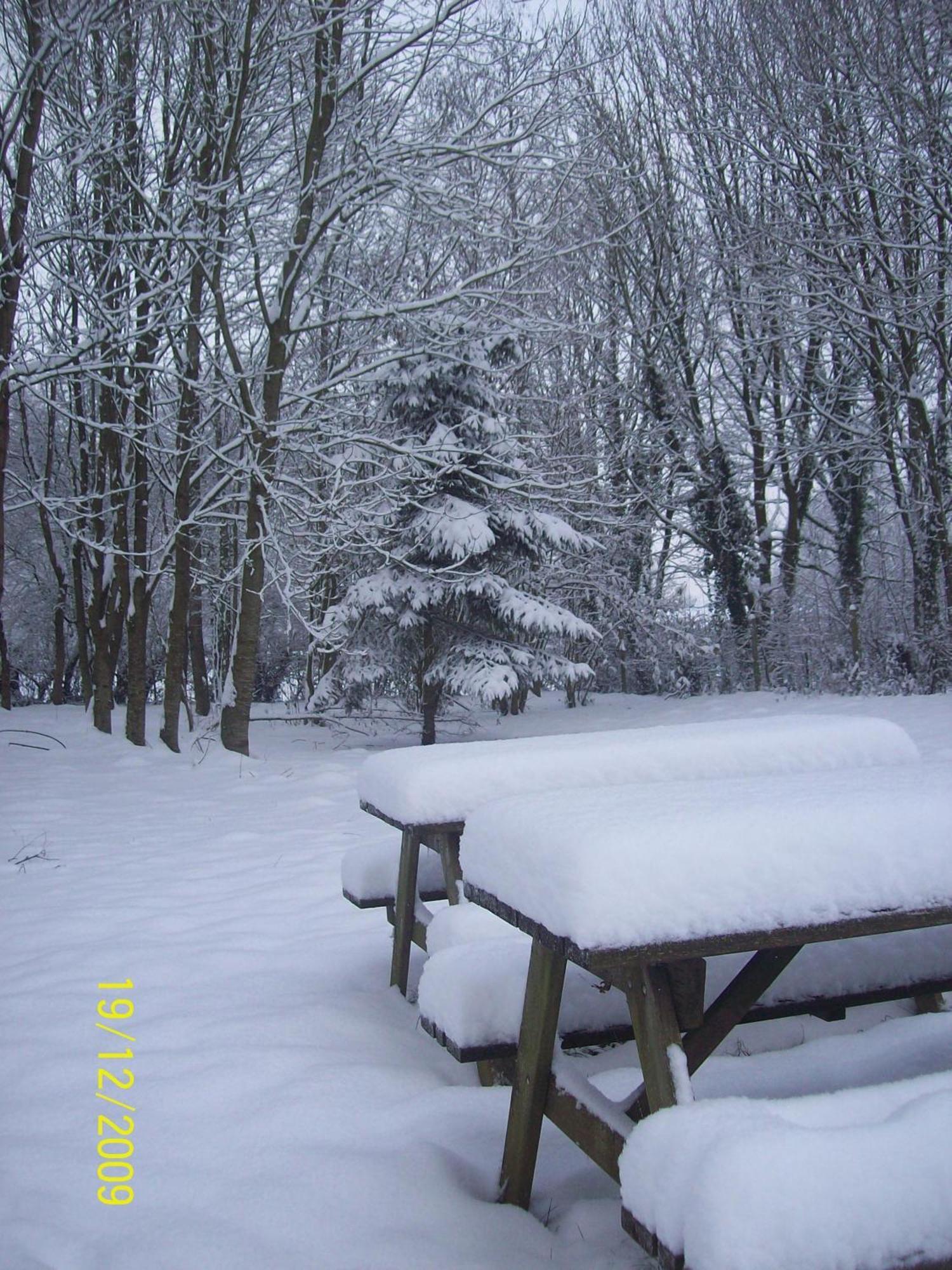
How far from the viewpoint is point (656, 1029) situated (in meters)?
1.78

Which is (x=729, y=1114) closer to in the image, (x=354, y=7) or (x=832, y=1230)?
(x=832, y=1230)

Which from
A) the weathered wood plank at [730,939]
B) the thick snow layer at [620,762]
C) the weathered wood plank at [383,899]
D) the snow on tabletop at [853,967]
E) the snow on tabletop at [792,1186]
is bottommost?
the weathered wood plank at [383,899]

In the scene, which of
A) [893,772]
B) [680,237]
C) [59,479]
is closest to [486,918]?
[893,772]

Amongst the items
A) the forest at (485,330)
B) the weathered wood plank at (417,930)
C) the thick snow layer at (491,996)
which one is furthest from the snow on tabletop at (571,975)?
the forest at (485,330)

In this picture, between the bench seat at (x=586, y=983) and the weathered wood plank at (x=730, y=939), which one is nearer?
the weathered wood plank at (x=730, y=939)

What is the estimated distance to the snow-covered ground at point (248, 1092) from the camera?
2.02 m

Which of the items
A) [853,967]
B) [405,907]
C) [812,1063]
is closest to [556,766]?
[405,907]

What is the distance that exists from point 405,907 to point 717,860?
1.86m

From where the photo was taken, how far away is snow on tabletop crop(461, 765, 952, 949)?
1.68 meters

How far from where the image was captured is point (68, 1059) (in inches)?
112

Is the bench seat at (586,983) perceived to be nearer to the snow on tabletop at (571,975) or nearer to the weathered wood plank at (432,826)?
the snow on tabletop at (571,975)

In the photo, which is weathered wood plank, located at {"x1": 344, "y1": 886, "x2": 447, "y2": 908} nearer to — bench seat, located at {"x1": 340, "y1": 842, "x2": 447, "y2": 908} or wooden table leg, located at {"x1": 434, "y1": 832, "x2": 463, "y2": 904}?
bench seat, located at {"x1": 340, "y1": 842, "x2": 447, "y2": 908}
